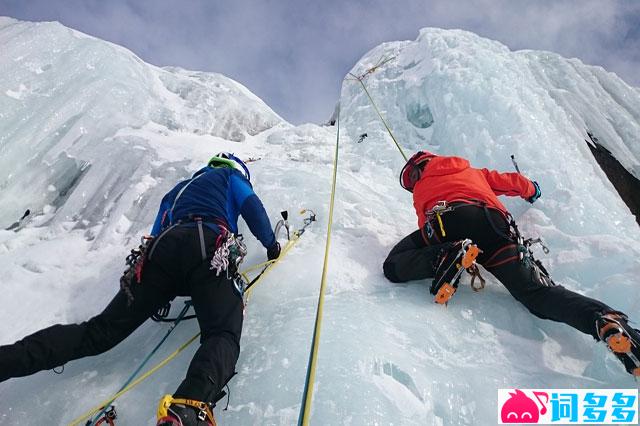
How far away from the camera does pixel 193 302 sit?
2.10 meters

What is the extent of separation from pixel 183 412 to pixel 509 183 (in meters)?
2.97

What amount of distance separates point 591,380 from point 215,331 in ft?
Answer: 6.24

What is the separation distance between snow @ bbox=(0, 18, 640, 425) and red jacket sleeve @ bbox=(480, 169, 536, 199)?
45 cm

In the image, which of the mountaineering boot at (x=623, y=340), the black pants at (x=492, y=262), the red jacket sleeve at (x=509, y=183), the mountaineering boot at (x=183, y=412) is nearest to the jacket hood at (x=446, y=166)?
the red jacket sleeve at (x=509, y=183)

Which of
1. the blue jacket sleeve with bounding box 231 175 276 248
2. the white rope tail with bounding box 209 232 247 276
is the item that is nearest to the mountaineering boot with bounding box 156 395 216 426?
the white rope tail with bounding box 209 232 247 276

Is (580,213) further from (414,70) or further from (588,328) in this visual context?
(414,70)

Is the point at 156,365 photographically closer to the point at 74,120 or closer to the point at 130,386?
the point at 130,386

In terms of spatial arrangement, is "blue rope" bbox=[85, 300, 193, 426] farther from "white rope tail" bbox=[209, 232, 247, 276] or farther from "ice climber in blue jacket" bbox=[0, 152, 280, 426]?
"white rope tail" bbox=[209, 232, 247, 276]

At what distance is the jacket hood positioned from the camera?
307cm

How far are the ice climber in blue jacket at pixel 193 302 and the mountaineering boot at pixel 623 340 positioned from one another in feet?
5.69

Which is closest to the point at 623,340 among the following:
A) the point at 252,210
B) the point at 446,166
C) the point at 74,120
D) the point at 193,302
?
the point at 446,166

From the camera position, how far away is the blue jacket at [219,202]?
256 cm

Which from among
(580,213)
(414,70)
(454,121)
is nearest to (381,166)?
(454,121)

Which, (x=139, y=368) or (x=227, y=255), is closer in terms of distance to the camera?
(x=139, y=368)
